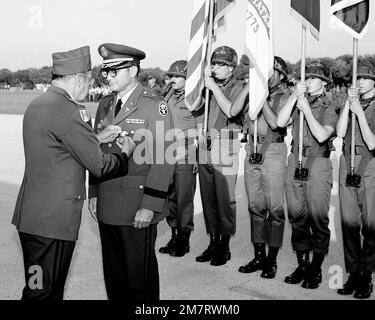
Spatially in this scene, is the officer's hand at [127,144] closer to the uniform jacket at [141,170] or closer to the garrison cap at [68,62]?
the uniform jacket at [141,170]

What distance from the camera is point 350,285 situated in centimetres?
495

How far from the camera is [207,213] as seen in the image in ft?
19.9

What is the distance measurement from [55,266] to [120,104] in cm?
121

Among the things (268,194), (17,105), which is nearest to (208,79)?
(268,194)

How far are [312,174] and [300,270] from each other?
34.9 inches

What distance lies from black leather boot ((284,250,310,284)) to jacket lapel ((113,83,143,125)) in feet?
7.52

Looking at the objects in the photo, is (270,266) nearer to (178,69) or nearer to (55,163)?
(178,69)

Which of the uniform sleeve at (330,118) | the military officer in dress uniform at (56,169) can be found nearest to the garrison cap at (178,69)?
the uniform sleeve at (330,118)

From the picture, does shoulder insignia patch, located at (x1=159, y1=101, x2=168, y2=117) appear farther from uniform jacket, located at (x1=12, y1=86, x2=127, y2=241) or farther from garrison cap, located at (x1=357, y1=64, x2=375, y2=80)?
garrison cap, located at (x1=357, y1=64, x2=375, y2=80)

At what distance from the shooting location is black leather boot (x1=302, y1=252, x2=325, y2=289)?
504 cm

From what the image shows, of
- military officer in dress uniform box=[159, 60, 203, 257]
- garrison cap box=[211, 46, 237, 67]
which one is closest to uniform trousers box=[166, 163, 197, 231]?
military officer in dress uniform box=[159, 60, 203, 257]

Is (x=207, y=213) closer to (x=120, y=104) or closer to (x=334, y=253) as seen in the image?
(x=334, y=253)

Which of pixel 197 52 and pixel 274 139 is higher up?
pixel 197 52

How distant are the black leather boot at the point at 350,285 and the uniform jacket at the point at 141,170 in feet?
6.24
